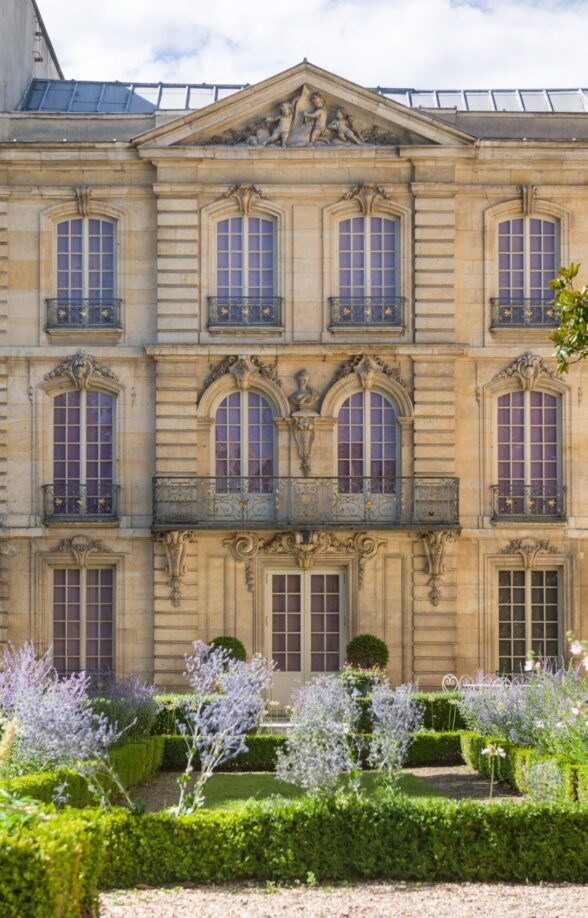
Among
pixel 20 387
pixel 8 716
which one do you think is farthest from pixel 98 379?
pixel 8 716

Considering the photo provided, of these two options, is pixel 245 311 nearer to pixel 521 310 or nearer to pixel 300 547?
pixel 300 547

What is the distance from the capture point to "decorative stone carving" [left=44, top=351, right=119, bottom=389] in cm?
2562

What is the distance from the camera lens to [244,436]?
2578 centimetres

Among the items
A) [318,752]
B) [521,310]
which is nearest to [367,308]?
[521,310]

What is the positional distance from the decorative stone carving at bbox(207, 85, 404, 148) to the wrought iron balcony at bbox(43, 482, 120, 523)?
655 centimetres

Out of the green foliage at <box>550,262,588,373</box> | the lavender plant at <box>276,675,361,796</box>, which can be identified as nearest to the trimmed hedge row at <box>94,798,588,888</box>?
the lavender plant at <box>276,675,361,796</box>

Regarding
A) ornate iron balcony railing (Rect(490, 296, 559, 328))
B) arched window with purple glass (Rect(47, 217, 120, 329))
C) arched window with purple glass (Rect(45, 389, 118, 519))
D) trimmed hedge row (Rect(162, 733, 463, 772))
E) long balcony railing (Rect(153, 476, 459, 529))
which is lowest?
trimmed hedge row (Rect(162, 733, 463, 772))

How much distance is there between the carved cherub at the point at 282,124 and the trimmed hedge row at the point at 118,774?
11.2m

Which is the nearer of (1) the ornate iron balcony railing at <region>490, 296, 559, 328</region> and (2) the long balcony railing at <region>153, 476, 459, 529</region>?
(2) the long balcony railing at <region>153, 476, 459, 529</region>

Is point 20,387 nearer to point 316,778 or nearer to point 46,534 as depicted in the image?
point 46,534

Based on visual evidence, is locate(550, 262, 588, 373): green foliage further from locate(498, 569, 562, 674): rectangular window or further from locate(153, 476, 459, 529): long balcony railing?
locate(498, 569, 562, 674): rectangular window

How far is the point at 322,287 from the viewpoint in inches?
1017

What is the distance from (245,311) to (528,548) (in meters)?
6.57

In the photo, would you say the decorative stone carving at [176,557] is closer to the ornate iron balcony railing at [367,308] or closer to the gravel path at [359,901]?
the ornate iron balcony railing at [367,308]
